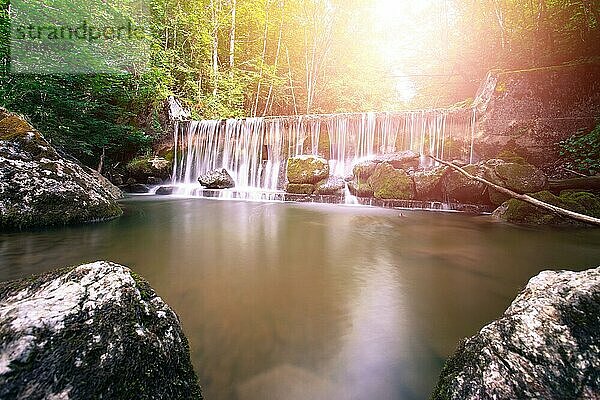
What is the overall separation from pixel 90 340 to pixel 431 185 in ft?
30.8

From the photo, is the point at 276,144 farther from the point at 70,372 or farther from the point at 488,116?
the point at 70,372

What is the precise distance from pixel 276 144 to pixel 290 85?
7.66m

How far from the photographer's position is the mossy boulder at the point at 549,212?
6.44 metres

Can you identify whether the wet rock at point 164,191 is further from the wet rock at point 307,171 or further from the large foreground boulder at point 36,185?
the large foreground boulder at point 36,185

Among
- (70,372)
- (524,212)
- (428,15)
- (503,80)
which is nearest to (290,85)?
(428,15)

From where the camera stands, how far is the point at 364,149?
44.3 feet

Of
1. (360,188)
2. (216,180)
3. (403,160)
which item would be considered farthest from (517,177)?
(216,180)

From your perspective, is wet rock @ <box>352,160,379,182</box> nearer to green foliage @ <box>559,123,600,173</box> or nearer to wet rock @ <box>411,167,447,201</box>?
wet rock @ <box>411,167,447,201</box>

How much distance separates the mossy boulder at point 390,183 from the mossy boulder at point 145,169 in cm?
966

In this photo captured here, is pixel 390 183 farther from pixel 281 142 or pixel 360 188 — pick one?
pixel 281 142

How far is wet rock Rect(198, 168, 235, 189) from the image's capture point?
12578mm

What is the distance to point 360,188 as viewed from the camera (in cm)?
1048

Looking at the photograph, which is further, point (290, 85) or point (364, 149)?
point (290, 85)

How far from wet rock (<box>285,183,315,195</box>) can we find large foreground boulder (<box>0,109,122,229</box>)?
21.5 ft
